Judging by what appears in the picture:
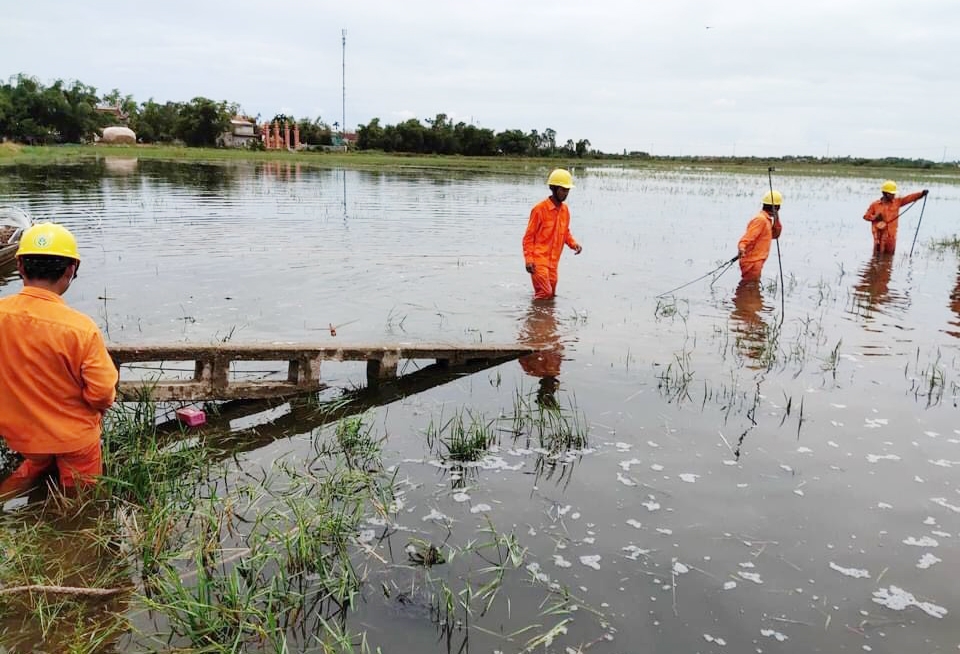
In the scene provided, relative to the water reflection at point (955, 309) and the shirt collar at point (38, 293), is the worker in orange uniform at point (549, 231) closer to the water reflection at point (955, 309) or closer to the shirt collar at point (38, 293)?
the water reflection at point (955, 309)

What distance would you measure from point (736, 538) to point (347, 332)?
563cm

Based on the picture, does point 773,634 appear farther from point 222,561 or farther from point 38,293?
point 38,293

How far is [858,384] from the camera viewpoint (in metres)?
7.32

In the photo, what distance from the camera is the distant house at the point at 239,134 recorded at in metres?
84.9

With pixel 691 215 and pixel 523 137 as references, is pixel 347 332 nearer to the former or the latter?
pixel 691 215

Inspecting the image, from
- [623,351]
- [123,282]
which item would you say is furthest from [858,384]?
[123,282]

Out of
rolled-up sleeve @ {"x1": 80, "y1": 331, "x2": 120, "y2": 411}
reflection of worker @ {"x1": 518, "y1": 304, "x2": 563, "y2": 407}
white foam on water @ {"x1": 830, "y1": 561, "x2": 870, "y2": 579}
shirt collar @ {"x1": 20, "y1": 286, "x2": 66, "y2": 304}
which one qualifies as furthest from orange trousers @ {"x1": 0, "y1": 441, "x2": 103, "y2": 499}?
white foam on water @ {"x1": 830, "y1": 561, "x2": 870, "y2": 579}

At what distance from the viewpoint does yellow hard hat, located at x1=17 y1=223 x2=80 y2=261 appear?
12.3ft

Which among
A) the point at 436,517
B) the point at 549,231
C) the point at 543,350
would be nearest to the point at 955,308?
the point at 549,231

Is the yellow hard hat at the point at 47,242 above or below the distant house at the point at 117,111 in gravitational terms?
below

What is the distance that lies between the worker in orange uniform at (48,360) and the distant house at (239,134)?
86.0m

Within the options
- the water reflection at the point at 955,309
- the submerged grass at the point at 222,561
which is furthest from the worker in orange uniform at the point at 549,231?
the water reflection at the point at 955,309

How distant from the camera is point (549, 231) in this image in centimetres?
938

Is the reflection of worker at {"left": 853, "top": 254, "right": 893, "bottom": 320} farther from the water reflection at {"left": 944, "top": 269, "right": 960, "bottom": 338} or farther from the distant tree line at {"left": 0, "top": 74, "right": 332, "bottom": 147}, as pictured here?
the distant tree line at {"left": 0, "top": 74, "right": 332, "bottom": 147}
